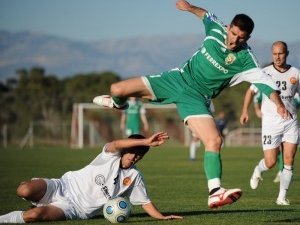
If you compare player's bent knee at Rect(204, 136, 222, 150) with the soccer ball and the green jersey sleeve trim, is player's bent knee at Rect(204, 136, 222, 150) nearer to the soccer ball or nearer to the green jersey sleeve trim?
the green jersey sleeve trim

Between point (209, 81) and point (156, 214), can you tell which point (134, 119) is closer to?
point (156, 214)

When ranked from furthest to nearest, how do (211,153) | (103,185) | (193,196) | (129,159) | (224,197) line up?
(193,196) → (103,185) → (129,159) → (211,153) → (224,197)

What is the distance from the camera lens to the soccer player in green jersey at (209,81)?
450 inches

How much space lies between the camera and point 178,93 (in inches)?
473

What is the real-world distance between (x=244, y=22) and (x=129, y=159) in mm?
2390

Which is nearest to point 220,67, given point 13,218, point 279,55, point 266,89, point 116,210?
point 266,89

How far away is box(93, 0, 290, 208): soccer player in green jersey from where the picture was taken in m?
11.4

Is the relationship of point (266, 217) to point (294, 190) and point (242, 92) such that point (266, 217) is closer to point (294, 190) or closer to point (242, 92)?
point (294, 190)

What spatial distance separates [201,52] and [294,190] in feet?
22.0

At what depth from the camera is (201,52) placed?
39.2ft

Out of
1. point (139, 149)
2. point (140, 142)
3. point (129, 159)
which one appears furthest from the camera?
point (129, 159)

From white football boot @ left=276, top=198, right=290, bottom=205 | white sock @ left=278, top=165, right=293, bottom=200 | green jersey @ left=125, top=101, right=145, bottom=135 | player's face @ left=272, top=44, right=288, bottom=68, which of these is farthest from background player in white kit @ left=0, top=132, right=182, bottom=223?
green jersey @ left=125, top=101, right=145, bottom=135

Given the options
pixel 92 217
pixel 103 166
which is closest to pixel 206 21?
pixel 103 166

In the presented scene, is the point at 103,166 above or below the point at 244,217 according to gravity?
above
